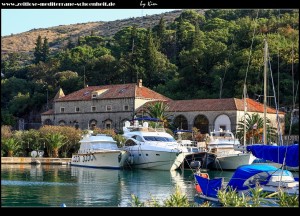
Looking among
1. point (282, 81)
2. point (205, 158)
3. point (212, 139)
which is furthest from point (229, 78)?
point (205, 158)

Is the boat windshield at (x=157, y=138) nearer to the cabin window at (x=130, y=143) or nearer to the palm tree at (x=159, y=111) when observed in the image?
the cabin window at (x=130, y=143)

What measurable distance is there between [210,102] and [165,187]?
1096 inches

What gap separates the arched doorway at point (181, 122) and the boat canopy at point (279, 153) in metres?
34.9

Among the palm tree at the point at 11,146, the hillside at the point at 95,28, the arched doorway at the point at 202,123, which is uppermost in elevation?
the hillside at the point at 95,28

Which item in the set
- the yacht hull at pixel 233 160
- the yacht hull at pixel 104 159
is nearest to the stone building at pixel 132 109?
the yacht hull at pixel 233 160

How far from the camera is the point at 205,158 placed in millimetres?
36188

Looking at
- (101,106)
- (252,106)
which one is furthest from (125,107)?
(252,106)

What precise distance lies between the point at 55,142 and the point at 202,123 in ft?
52.0

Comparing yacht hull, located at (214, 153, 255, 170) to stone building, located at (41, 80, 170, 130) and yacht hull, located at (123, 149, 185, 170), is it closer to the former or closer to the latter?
yacht hull, located at (123, 149, 185, 170)

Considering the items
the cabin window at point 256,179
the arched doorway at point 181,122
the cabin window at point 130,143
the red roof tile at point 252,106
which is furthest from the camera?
the arched doorway at point 181,122

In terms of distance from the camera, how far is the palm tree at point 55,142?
41.1 metres

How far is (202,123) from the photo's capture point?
5150 cm

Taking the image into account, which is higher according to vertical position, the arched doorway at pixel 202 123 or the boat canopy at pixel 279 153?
the arched doorway at pixel 202 123
